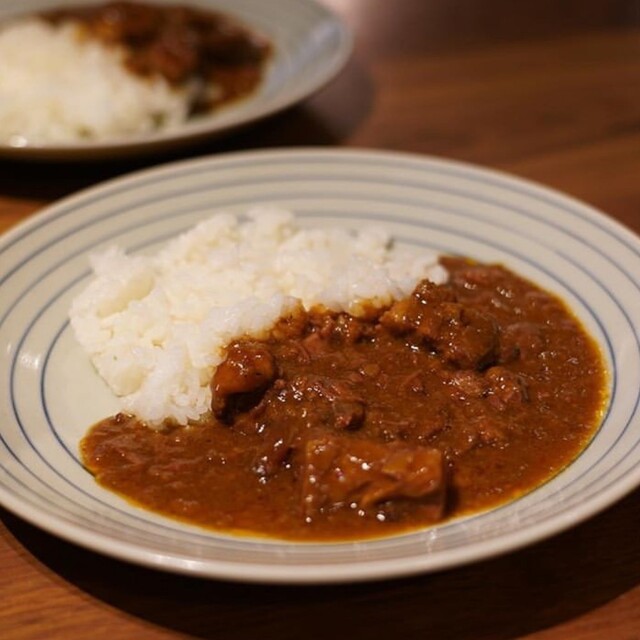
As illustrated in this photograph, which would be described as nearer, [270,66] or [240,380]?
[240,380]

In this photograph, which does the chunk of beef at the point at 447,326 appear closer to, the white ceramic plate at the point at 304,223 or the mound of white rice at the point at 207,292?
the mound of white rice at the point at 207,292

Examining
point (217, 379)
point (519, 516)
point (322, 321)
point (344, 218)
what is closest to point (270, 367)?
point (217, 379)

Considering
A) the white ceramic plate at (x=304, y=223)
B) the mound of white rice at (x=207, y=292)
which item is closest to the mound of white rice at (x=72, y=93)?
the white ceramic plate at (x=304, y=223)

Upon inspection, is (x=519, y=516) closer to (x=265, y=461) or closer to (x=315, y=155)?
(x=265, y=461)

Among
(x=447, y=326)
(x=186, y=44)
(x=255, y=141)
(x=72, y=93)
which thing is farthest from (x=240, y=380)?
(x=186, y=44)

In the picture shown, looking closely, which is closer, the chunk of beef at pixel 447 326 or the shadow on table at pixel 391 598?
the shadow on table at pixel 391 598

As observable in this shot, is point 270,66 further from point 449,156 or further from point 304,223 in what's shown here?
point 304,223

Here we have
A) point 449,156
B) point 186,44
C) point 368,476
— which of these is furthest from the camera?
point 186,44
